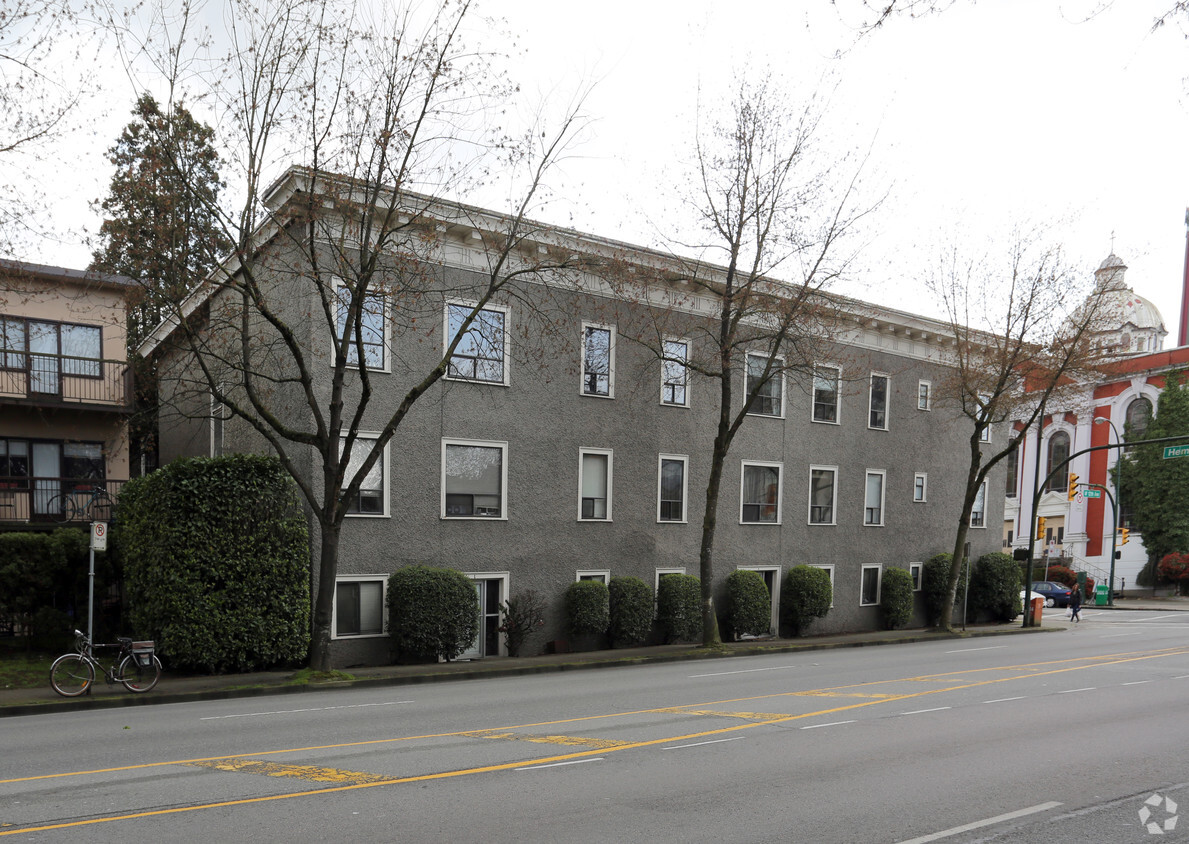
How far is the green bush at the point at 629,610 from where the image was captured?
76.2 ft

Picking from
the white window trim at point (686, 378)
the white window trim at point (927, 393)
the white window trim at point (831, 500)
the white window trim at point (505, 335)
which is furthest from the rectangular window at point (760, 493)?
the white window trim at point (505, 335)

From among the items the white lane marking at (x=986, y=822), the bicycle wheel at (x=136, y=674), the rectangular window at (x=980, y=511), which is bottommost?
the bicycle wheel at (x=136, y=674)

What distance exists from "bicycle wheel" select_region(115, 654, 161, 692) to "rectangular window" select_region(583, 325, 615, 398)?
12.0m

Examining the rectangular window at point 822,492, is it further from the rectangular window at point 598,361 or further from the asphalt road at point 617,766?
the asphalt road at point 617,766

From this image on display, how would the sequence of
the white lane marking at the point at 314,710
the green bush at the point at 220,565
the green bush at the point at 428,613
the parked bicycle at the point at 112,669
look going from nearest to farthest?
the white lane marking at the point at 314,710
the parked bicycle at the point at 112,669
the green bush at the point at 220,565
the green bush at the point at 428,613

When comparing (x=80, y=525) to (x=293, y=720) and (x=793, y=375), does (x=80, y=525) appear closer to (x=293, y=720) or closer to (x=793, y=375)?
(x=293, y=720)

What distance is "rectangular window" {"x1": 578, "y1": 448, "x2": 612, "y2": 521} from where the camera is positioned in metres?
23.8

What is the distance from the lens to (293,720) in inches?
479

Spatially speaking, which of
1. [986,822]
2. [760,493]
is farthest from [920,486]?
[986,822]

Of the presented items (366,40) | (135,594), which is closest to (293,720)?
(135,594)

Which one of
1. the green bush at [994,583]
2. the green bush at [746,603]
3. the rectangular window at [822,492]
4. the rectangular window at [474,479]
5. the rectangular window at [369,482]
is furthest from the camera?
the green bush at [994,583]

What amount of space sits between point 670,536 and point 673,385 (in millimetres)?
4110

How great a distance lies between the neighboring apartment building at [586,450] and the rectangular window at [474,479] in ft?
0.12

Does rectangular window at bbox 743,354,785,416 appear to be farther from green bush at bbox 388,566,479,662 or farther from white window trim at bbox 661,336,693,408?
green bush at bbox 388,566,479,662
